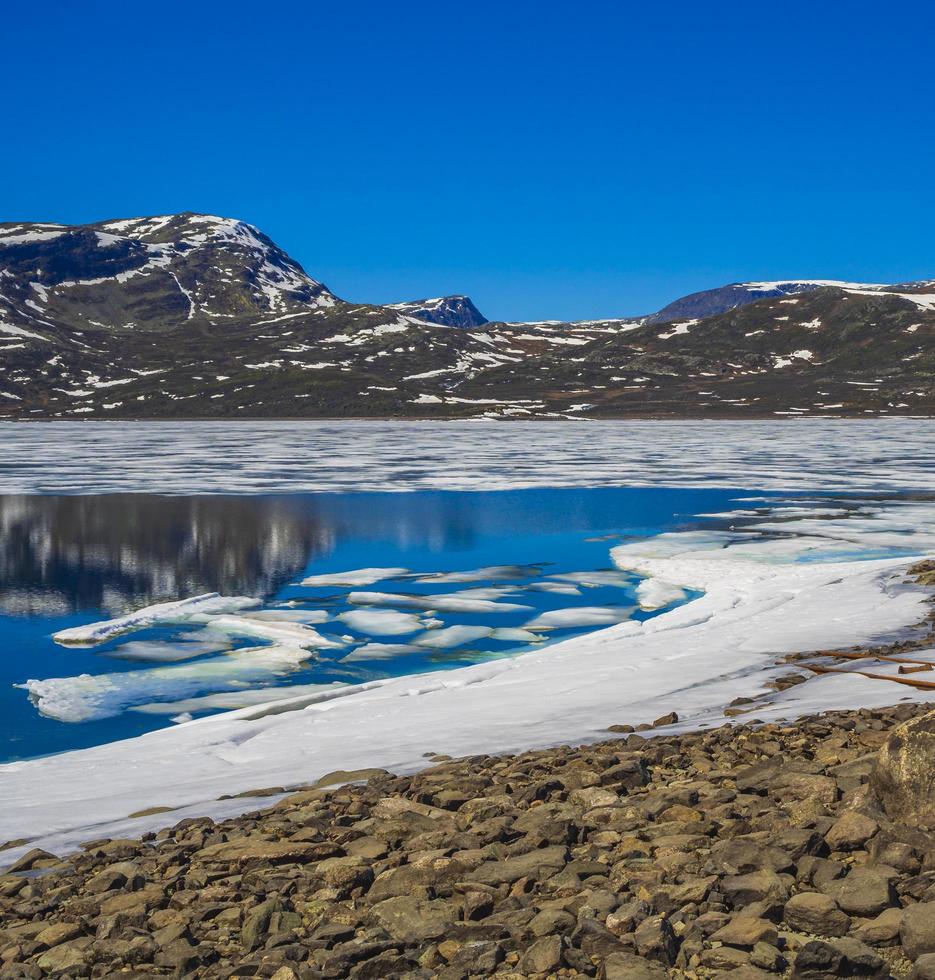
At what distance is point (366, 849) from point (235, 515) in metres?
25.1

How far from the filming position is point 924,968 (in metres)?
4.18

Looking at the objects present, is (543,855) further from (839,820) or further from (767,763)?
(767,763)

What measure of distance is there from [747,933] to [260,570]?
56.8ft

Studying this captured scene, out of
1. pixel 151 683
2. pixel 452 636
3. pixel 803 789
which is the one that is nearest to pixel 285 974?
pixel 803 789

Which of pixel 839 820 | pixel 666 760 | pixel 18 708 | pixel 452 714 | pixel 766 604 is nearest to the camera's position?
pixel 839 820

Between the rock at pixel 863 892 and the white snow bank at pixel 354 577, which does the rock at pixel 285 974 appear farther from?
the white snow bank at pixel 354 577

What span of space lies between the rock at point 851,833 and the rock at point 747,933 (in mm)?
1008

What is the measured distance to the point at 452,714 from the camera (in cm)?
1038

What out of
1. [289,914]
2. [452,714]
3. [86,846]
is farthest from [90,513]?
[289,914]

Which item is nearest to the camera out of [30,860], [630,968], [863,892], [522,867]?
[630,968]

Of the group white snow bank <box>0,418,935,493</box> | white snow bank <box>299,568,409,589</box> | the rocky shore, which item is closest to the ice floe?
white snow bank <box>299,568,409,589</box>

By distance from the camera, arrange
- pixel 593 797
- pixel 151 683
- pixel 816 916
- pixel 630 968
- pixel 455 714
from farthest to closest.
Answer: pixel 151 683, pixel 455 714, pixel 593 797, pixel 816 916, pixel 630 968

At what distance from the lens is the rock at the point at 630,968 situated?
4.28 metres

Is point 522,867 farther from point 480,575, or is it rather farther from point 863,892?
point 480,575
